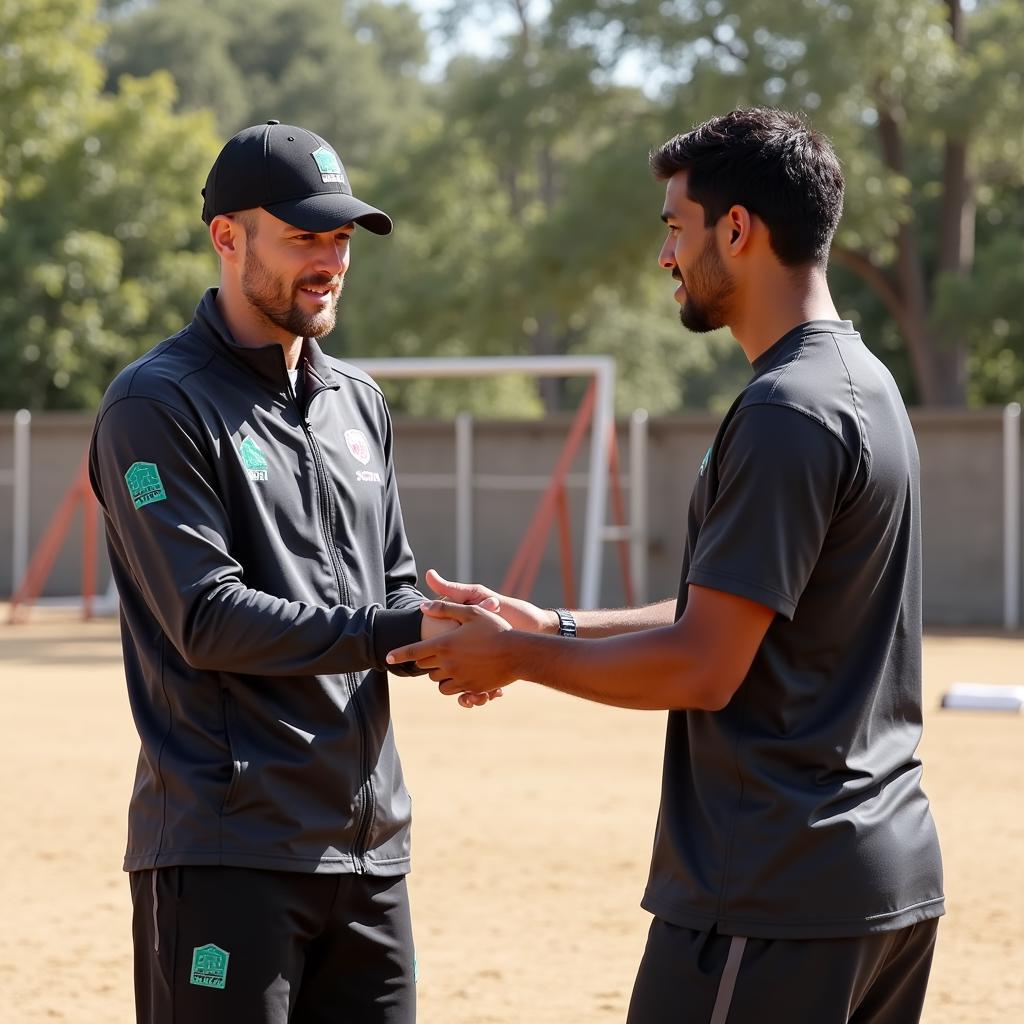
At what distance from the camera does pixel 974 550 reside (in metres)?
21.1

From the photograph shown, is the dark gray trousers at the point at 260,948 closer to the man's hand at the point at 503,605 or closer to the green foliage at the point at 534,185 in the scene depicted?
the man's hand at the point at 503,605

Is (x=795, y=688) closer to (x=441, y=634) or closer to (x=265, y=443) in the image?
(x=441, y=634)

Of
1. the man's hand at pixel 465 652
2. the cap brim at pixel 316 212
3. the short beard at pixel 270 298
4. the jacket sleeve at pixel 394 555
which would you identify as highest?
the cap brim at pixel 316 212

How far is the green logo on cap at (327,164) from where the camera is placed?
344 cm

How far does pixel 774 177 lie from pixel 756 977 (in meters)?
1.32

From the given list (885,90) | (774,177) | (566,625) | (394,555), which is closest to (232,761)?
(394,555)

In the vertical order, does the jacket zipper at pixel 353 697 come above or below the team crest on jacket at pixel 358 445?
below

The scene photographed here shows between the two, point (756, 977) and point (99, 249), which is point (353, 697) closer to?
point (756, 977)

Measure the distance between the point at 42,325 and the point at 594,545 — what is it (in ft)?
52.8

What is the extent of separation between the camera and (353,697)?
3320mm

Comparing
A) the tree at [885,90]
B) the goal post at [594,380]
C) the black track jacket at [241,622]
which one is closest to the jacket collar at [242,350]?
the black track jacket at [241,622]

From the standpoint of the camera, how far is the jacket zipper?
10.8 ft

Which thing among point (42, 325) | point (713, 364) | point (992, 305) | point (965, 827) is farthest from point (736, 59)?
point (713, 364)

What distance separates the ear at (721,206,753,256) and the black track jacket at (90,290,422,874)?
95cm
